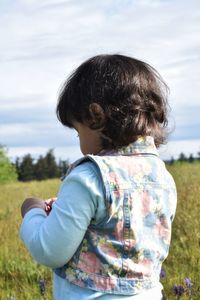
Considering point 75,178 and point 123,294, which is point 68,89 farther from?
point 123,294

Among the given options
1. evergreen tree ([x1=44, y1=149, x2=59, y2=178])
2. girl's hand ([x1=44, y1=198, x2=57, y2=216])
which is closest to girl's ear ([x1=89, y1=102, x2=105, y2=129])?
girl's hand ([x1=44, y1=198, x2=57, y2=216])

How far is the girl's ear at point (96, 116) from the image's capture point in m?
2.99

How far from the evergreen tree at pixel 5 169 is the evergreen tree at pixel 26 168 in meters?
6.39

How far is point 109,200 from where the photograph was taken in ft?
9.41

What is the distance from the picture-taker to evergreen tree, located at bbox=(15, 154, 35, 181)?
69175 mm

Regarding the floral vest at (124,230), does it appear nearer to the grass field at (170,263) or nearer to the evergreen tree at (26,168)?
the grass field at (170,263)

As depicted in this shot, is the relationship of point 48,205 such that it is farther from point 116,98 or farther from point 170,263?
point 170,263

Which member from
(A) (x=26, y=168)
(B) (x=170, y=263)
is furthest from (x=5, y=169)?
(B) (x=170, y=263)

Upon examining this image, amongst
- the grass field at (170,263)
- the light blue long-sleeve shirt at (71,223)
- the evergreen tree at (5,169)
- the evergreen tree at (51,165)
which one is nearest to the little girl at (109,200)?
the light blue long-sleeve shirt at (71,223)

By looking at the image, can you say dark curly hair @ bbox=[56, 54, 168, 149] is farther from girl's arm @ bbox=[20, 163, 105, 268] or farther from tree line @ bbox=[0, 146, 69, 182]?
tree line @ bbox=[0, 146, 69, 182]

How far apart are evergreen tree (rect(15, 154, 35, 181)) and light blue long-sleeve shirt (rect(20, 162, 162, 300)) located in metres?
66.0

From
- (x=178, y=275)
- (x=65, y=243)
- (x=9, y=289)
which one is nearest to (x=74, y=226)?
(x=65, y=243)

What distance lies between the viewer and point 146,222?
2.98 m

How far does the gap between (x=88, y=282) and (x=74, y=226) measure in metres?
0.24
